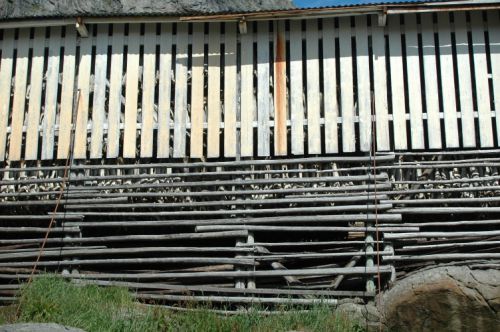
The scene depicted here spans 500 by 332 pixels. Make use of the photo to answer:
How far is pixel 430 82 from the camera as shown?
12.0 m

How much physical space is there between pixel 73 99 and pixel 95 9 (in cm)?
699

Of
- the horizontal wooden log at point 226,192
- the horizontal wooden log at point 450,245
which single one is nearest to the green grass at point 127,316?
the horizontal wooden log at point 450,245

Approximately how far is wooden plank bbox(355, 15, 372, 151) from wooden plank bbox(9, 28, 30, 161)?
20.2 feet

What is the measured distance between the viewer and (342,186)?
11453 mm

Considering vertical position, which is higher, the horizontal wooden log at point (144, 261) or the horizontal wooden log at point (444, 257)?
the horizontal wooden log at point (444, 257)

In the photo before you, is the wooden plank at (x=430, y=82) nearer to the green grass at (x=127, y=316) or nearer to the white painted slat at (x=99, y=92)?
the green grass at (x=127, y=316)

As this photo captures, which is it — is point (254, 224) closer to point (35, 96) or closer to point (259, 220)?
point (259, 220)

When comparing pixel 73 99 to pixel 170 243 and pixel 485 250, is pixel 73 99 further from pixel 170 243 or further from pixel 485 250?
pixel 485 250

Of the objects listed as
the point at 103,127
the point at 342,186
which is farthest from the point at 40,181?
the point at 342,186

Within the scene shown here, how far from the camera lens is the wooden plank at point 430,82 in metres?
11.7

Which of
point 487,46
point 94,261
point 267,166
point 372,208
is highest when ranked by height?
point 487,46

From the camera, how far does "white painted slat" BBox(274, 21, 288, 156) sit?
1199 cm

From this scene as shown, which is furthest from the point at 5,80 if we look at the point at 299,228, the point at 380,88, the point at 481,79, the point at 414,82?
the point at 481,79

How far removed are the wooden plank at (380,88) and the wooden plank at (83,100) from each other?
520cm
